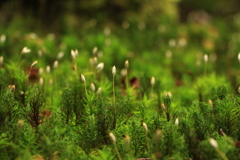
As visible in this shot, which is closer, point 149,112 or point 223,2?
point 149,112

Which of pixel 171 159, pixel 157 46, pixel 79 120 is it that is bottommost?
pixel 157 46

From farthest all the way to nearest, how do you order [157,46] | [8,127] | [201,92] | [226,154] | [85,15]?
1. [85,15]
2. [157,46]
3. [201,92]
4. [8,127]
5. [226,154]

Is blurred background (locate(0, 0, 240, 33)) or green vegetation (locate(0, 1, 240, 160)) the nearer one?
green vegetation (locate(0, 1, 240, 160))

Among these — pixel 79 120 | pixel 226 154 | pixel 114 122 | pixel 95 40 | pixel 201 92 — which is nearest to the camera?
pixel 226 154

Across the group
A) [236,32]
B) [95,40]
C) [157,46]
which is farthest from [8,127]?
[236,32]

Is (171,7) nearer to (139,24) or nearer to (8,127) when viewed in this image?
(139,24)

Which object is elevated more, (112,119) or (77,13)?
(112,119)

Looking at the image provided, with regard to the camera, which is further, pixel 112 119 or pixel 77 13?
pixel 77 13

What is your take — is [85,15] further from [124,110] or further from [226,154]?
[226,154]

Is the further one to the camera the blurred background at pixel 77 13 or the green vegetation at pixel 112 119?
the blurred background at pixel 77 13

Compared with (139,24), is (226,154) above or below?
above

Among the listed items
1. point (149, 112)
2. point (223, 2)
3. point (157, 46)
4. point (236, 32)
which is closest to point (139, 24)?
point (157, 46)
